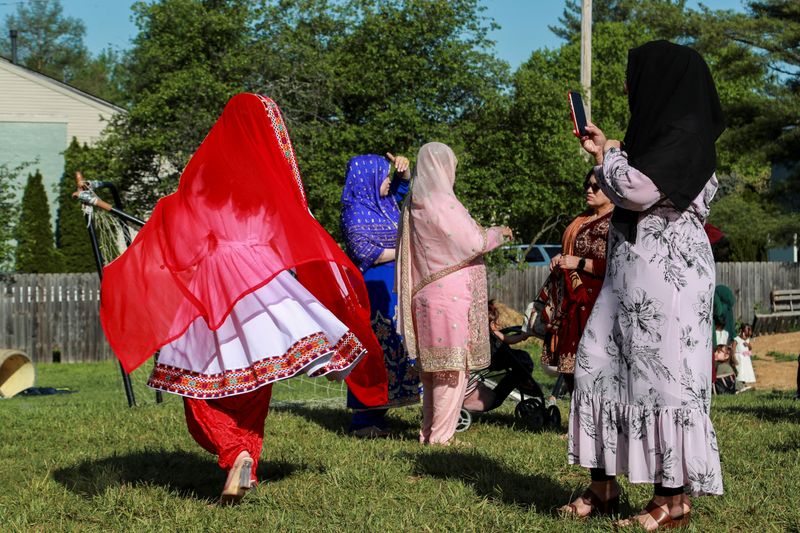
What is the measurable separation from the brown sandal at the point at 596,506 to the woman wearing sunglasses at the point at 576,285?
164cm

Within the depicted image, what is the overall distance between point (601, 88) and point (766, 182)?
983 cm

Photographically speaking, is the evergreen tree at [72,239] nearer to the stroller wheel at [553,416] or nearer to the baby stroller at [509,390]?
the baby stroller at [509,390]

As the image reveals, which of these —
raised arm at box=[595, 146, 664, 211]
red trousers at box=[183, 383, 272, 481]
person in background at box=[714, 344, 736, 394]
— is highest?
raised arm at box=[595, 146, 664, 211]

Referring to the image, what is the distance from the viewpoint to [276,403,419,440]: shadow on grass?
26.6 feet

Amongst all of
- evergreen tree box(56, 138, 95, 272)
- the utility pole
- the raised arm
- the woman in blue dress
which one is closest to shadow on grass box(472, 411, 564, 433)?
the woman in blue dress

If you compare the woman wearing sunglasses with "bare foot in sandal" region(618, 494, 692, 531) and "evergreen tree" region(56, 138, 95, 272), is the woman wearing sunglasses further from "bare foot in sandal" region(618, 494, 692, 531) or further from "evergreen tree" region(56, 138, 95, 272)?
"evergreen tree" region(56, 138, 95, 272)

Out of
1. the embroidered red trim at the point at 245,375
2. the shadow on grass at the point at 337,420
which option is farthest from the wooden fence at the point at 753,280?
the embroidered red trim at the point at 245,375

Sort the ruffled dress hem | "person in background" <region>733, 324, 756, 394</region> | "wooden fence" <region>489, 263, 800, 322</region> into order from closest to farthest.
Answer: the ruffled dress hem < "person in background" <region>733, 324, 756, 394</region> < "wooden fence" <region>489, 263, 800, 322</region>

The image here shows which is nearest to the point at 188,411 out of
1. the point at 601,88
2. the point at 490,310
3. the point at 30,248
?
the point at 490,310

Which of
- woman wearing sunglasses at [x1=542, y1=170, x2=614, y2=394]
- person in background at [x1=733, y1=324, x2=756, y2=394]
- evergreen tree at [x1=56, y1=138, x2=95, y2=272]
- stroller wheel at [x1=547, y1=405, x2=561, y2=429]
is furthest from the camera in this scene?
evergreen tree at [x1=56, y1=138, x2=95, y2=272]

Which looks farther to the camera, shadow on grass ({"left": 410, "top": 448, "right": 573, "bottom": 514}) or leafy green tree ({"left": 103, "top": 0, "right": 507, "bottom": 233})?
leafy green tree ({"left": 103, "top": 0, "right": 507, "bottom": 233})

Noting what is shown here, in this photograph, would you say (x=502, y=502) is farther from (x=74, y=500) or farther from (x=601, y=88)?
(x=601, y=88)

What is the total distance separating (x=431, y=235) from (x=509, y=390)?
Answer: 5.65 feet

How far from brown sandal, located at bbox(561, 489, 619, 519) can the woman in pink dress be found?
8.08ft
